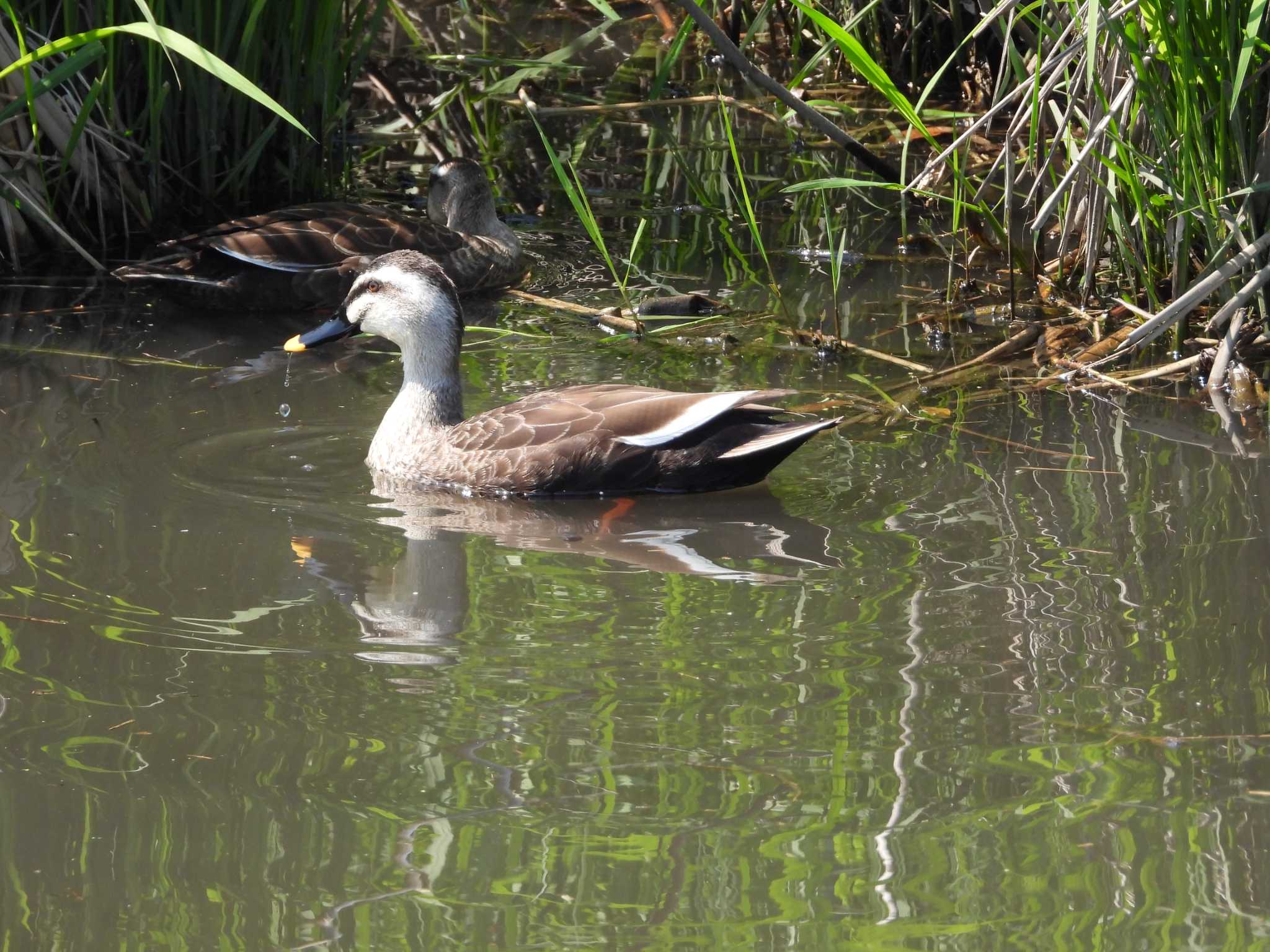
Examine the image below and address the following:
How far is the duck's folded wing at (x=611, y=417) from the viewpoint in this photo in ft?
18.6

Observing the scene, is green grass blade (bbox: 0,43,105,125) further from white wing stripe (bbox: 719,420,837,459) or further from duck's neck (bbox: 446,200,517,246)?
white wing stripe (bbox: 719,420,837,459)

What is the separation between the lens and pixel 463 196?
27.8ft

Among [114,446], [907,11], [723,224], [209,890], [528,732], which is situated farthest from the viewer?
[907,11]

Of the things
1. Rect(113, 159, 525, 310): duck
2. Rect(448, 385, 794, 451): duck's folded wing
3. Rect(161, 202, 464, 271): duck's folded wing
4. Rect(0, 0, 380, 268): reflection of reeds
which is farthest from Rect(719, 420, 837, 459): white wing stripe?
Rect(0, 0, 380, 268): reflection of reeds

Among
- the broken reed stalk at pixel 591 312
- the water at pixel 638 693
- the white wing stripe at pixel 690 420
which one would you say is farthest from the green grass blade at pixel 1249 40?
the broken reed stalk at pixel 591 312

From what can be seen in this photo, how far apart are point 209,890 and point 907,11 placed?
8750 millimetres

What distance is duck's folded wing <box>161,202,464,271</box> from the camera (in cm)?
749

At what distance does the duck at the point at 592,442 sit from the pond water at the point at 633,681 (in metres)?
0.10

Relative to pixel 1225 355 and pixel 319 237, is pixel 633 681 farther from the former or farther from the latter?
pixel 319 237

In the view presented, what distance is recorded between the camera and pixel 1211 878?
10.9ft

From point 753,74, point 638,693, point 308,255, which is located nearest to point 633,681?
point 638,693

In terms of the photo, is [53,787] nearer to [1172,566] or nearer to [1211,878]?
[1211,878]

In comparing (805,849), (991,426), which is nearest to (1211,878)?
(805,849)

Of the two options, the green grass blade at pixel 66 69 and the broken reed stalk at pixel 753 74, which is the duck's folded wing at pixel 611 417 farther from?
the green grass blade at pixel 66 69
